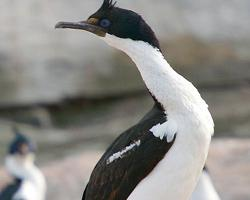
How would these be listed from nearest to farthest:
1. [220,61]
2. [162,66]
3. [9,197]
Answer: [162,66] → [9,197] → [220,61]

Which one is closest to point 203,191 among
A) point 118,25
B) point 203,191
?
point 203,191

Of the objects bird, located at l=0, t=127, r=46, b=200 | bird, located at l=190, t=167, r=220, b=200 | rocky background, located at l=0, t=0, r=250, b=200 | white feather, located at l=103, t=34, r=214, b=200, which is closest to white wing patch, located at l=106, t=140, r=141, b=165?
white feather, located at l=103, t=34, r=214, b=200

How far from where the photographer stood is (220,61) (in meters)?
13.5

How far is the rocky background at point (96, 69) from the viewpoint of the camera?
12648 mm

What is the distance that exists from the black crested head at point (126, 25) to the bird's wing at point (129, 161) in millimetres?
320

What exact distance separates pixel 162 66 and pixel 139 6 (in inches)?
361

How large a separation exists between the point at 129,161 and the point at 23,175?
560cm

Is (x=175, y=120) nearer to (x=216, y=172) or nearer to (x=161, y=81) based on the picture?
(x=161, y=81)

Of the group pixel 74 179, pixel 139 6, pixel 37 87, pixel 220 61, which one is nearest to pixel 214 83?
pixel 220 61

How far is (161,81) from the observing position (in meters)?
4.25

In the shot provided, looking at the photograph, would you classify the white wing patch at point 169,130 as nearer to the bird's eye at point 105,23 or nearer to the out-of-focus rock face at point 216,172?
the bird's eye at point 105,23

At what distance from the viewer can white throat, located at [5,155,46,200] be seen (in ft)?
30.6

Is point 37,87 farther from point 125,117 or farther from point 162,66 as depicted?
point 162,66

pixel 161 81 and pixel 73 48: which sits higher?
pixel 161 81
